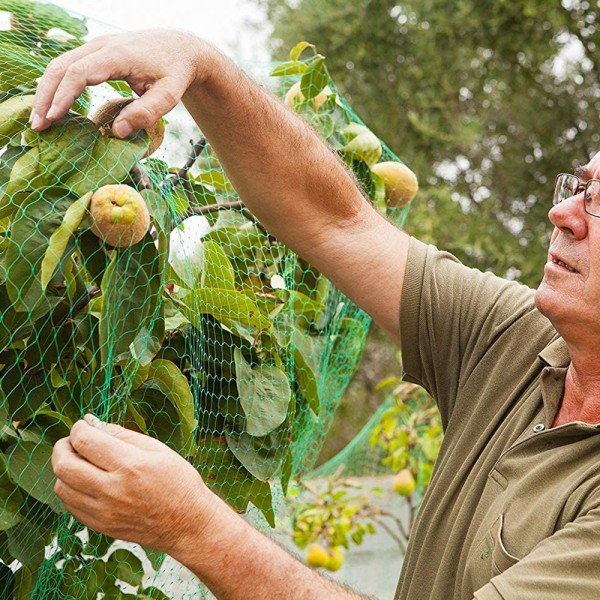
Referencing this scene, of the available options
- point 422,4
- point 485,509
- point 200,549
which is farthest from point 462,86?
point 200,549

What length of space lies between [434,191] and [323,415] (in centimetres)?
334

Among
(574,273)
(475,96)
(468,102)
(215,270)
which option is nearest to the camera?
(215,270)

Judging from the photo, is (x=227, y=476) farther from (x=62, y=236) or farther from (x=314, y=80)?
(x=314, y=80)

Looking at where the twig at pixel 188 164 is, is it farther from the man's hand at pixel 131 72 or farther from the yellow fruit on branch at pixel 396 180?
the yellow fruit on branch at pixel 396 180

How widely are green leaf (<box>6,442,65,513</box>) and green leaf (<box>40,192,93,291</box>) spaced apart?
0.20 m

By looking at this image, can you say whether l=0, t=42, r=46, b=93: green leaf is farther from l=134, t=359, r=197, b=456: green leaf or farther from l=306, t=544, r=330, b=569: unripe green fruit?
l=306, t=544, r=330, b=569: unripe green fruit

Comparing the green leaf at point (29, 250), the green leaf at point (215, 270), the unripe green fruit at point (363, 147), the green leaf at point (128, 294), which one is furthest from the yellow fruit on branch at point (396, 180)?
the green leaf at point (29, 250)

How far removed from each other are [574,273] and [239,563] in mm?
684

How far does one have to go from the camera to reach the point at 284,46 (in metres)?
5.94

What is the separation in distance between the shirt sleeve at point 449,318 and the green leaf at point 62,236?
71 cm

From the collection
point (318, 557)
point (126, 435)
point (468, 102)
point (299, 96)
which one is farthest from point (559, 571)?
point (468, 102)

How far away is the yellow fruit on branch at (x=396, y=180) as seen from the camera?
1749mm

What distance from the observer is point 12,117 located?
39.8 inches

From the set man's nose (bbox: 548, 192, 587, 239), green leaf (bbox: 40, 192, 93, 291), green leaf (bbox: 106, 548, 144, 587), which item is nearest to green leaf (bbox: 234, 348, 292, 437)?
green leaf (bbox: 106, 548, 144, 587)
